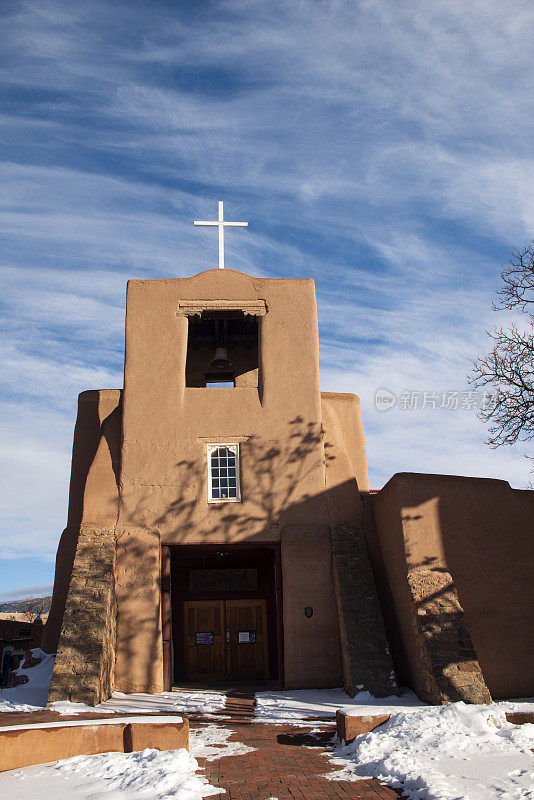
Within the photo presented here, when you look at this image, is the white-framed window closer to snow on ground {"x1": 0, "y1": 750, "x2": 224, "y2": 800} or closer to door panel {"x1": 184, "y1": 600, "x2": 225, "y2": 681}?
door panel {"x1": 184, "y1": 600, "x2": 225, "y2": 681}

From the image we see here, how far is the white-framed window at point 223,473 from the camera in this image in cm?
1513

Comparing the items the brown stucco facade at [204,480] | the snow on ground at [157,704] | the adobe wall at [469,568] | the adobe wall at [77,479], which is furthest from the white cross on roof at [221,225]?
the snow on ground at [157,704]

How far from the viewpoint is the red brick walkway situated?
272 inches

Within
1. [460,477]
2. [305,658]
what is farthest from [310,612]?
[460,477]

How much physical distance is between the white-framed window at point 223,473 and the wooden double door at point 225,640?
4219 millimetres

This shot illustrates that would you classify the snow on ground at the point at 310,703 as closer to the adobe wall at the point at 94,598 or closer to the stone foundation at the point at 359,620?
the stone foundation at the point at 359,620

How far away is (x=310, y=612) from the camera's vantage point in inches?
562

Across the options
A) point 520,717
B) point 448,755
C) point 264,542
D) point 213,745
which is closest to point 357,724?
point 448,755

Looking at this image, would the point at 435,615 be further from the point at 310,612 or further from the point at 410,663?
the point at 310,612

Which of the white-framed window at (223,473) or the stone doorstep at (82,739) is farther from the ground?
the white-framed window at (223,473)

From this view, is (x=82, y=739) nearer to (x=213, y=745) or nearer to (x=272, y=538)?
(x=213, y=745)

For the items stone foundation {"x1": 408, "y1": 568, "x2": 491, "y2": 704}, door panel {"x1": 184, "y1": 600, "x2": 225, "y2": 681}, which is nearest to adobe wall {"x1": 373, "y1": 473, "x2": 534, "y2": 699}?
stone foundation {"x1": 408, "y1": 568, "x2": 491, "y2": 704}

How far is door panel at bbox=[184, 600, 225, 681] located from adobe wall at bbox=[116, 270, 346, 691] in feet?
13.0

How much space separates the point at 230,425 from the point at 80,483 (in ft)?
16.5
